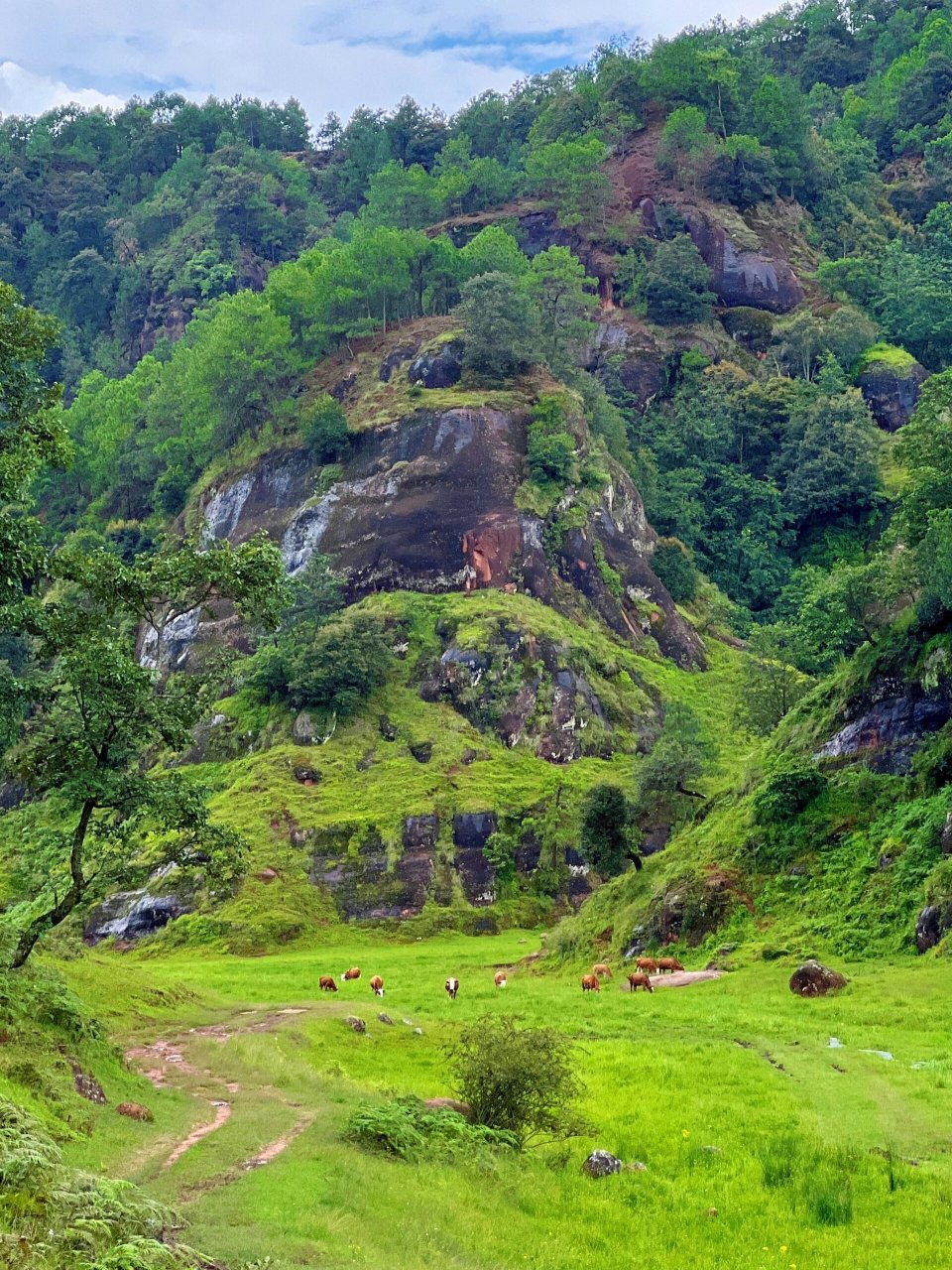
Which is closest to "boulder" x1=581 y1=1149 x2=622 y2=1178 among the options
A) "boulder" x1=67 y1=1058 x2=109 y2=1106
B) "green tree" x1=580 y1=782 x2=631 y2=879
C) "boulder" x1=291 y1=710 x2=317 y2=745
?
"boulder" x1=67 y1=1058 x2=109 y2=1106

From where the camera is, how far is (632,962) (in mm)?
41312

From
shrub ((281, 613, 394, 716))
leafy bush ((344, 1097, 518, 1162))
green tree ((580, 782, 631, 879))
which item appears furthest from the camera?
shrub ((281, 613, 394, 716))

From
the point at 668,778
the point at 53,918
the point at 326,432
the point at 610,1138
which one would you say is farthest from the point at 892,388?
the point at 53,918

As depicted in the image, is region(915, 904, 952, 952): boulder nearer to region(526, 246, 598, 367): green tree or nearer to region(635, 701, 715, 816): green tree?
region(635, 701, 715, 816): green tree

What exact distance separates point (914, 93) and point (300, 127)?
9799 centimetres

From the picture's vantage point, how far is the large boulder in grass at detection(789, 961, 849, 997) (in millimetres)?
31156

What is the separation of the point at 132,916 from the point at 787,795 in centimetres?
3509

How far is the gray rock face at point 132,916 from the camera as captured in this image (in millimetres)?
57625

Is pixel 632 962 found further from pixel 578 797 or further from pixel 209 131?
pixel 209 131

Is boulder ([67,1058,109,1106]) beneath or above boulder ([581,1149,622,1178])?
above

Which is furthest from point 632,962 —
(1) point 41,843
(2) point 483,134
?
(2) point 483,134

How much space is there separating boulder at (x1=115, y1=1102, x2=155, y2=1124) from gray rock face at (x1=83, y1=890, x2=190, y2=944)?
40.3 metres

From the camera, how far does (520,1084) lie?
20.3m

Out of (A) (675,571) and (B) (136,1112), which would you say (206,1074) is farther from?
(A) (675,571)
